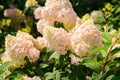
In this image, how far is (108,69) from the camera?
2.18 m

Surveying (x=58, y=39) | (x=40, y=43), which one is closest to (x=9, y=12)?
(x=40, y=43)

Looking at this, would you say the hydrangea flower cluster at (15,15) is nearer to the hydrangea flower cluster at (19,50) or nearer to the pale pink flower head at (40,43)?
the pale pink flower head at (40,43)

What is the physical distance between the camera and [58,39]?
227 centimetres

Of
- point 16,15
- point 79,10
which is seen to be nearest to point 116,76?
point 79,10

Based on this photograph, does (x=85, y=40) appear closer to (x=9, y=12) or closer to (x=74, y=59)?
(x=74, y=59)

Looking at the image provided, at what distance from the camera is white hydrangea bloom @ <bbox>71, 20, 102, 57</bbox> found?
2.22 metres

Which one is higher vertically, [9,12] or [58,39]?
[9,12]

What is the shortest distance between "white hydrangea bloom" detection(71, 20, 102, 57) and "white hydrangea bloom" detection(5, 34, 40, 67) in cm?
26

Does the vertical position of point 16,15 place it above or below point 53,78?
above

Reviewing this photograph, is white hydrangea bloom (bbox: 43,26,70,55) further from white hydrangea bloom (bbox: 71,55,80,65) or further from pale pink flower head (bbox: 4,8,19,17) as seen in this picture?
pale pink flower head (bbox: 4,8,19,17)

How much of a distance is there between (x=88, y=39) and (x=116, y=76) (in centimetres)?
24

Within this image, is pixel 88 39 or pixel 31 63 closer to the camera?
pixel 88 39

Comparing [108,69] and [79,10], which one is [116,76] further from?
[79,10]

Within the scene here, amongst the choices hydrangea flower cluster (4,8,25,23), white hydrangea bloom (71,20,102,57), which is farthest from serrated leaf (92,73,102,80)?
hydrangea flower cluster (4,8,25,23)
